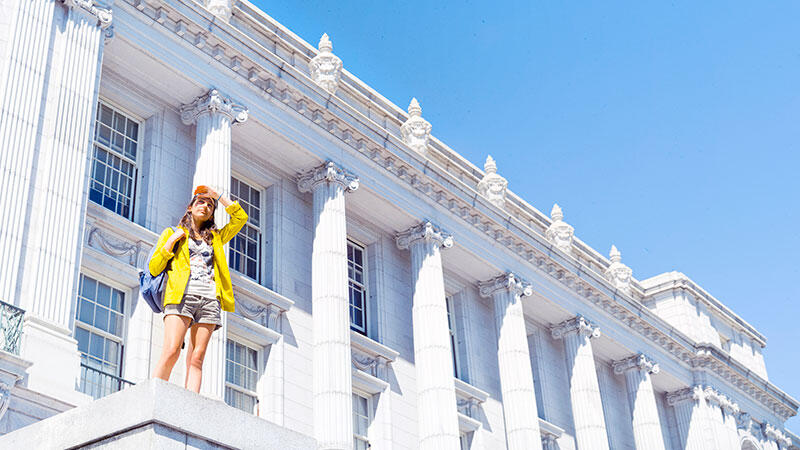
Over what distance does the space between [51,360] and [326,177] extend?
10.2 meters

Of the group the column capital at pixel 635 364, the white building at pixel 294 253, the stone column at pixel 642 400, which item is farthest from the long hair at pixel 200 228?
the column capital at pixel 635 364

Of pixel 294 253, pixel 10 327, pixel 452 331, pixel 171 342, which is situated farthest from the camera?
pixel 452 331

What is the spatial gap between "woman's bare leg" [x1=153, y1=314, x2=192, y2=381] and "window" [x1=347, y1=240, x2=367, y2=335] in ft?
53.1

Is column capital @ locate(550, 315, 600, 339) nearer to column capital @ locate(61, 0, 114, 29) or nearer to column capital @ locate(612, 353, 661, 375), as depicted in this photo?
column capital @ locate(612, 353, 661, 375)

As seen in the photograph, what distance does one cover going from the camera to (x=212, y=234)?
9867 millimetres

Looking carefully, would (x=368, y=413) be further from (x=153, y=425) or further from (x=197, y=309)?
(x=153, y=425)

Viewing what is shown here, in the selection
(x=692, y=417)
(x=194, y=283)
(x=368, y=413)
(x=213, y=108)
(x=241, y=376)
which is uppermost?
(x=213, y=108)

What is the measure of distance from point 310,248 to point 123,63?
20.9 feet

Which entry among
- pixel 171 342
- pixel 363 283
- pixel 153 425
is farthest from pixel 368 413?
pixel 153 425

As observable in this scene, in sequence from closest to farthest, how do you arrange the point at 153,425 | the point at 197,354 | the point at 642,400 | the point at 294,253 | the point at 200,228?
the point at 153,425 → the point at 197,354 → the point at 200,228 → the point at 294,253 → the point at 642,400

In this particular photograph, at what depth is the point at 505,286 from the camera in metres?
29.6

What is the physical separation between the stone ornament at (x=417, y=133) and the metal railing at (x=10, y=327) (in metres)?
14.7

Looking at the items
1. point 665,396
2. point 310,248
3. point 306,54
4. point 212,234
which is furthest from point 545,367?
point 212,234

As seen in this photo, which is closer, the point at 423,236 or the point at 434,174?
the point at 423,236
